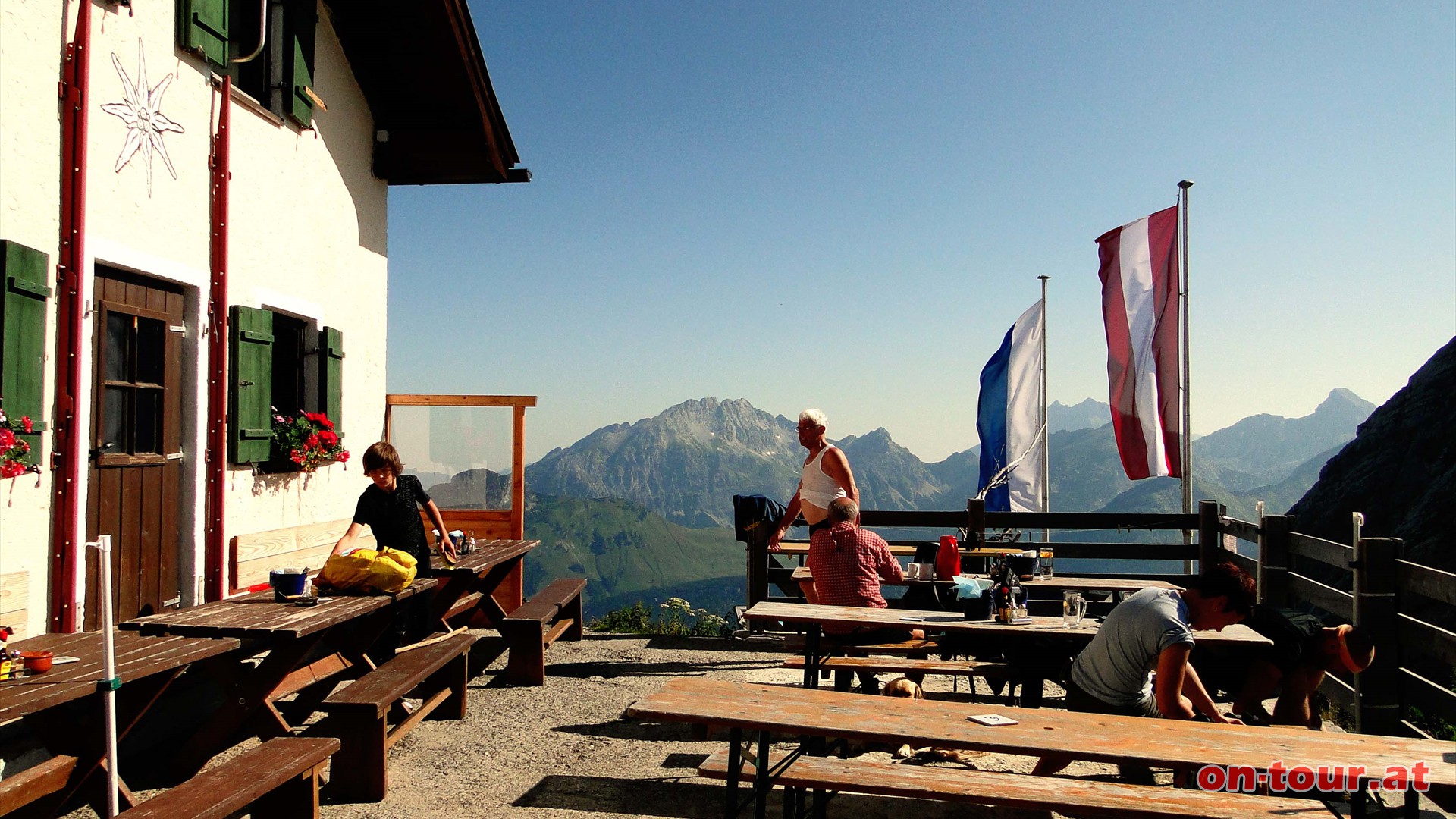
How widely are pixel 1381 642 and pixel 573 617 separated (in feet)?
20.3

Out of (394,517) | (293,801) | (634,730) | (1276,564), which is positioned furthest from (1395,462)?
(293,801)

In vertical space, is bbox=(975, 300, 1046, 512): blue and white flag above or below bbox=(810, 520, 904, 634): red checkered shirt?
above

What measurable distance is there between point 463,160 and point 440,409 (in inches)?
94.5

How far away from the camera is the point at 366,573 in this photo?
206 inches

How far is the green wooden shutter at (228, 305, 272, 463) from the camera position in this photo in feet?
20.9

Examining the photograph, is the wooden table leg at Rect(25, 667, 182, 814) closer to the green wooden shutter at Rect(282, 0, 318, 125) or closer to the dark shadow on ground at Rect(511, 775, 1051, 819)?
the dark shadow on ground at Rect(511, 775, 1051, 819)

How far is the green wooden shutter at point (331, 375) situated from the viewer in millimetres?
7625

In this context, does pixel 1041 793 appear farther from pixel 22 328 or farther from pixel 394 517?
pixel 22 328

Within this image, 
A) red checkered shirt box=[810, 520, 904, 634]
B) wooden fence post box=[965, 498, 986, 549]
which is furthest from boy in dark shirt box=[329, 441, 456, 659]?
wooden fence post box=[965, 498, 986, 549]

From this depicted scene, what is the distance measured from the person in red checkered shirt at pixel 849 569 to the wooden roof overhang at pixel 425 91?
529 centimetres

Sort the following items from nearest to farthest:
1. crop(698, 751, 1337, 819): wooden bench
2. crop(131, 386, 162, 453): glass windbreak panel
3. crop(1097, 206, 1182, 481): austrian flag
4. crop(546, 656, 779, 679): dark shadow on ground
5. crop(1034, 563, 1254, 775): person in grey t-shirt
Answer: crop(698, 751, 1337, 819): wooden bench
crop(1034, 563, 1254, 775): person in grey t-shirt
crop(131, 386, 162, 453): glass windbreak panel
crop(546, 656, 779, 679): dark shadow on ground
crop(1097, 206, 1182, 481): austrian flag

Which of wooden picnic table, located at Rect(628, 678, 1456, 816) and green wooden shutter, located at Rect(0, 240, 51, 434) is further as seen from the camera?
green wooden shutter, located at Rect(0, 240, 51, 434)

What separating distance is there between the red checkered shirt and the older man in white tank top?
881 millimetres

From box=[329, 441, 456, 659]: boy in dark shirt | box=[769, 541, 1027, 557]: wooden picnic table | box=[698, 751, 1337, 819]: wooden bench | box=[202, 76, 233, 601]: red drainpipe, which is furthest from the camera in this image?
box=[769, 541, 1027, 557]: wooden picnic table
